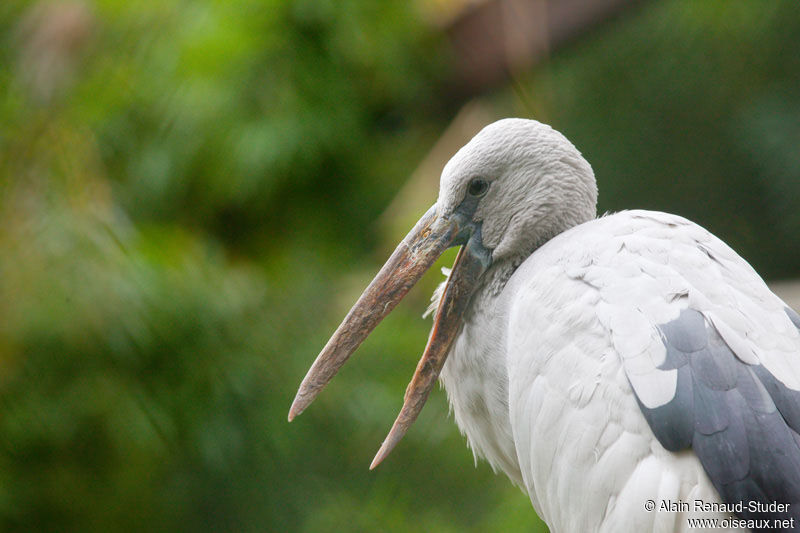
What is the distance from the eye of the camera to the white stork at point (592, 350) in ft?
4.40

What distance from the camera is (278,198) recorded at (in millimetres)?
4066

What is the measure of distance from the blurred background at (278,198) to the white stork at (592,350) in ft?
4.75

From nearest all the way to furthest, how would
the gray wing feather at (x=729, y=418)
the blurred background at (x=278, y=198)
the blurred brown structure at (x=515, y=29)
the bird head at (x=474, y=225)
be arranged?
the gray wing feather at (x=729, y=418), the bird head at (x=474, y=225), the blurred background at (x=278, y=198), the blurred brown structure at (x=515, y=29)

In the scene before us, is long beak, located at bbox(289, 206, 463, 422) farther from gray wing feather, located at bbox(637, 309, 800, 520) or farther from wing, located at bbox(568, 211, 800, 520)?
gray wing feather, located at bbox(637, 309, 800, 520)

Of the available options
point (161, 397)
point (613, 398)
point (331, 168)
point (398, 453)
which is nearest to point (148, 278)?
point (161, 397)

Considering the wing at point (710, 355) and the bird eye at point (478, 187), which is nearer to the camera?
the wing at point (710, 355)

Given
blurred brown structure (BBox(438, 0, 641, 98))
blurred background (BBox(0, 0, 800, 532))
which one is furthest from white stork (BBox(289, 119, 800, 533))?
blurred brown structure (BBox(438, 0, 641, 98))

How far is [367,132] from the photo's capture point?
428cm

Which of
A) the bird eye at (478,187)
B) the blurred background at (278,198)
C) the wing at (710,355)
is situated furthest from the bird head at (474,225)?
the blurred background at (278,198)

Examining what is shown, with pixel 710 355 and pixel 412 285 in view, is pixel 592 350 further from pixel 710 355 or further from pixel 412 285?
pixel 412 285

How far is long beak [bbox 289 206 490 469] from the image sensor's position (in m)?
1.79

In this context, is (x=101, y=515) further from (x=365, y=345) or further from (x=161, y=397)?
(x=365, y=345)

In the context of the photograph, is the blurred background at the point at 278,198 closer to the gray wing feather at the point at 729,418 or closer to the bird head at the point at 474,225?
the bird head at the point at 474,225

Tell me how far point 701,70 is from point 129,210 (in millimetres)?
2558
